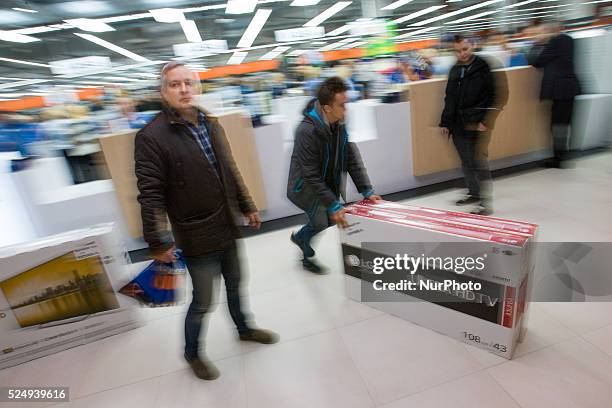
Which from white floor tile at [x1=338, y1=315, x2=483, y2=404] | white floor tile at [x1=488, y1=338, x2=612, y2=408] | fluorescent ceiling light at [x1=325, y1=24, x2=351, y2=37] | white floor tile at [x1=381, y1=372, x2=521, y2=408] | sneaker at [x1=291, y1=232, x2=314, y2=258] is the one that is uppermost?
fluorescent ceiling light at [x1=325, y1=24, x2=351, y2=37]

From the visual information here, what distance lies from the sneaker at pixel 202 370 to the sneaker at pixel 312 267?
0.96 meters

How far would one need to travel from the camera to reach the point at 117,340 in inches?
78.0

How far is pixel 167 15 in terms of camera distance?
6398mm

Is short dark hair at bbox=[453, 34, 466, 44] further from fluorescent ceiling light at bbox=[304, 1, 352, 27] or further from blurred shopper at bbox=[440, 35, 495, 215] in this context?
fluorescent ceiling light at bbox=[304, 1, 352, 27]

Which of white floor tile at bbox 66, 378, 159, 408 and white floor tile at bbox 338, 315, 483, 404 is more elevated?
white floor tile at bbox 66, 378, 159, 408

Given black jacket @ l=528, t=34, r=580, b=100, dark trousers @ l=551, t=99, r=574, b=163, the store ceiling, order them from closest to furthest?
black jacket @ l=528, t=34, r=580, b=100, dark trousers @ l=551, t=99, r=574, b=163, the store ceiling

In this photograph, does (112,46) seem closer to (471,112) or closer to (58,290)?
(58,290)

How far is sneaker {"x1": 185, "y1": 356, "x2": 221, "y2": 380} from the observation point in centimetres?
162

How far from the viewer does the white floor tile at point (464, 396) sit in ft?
4.44

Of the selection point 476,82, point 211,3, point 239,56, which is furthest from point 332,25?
point 476,82

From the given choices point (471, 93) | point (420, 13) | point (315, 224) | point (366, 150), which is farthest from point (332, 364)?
point (420, 13)

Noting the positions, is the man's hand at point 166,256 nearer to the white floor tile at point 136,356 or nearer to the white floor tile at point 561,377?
the white floor tile at point 136,356

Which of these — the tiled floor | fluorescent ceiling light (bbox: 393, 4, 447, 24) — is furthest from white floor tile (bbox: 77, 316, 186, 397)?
fluorescent ceiling light (bbox: 393, 4, 447, 24)

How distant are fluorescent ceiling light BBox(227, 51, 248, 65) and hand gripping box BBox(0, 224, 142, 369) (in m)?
4.01
